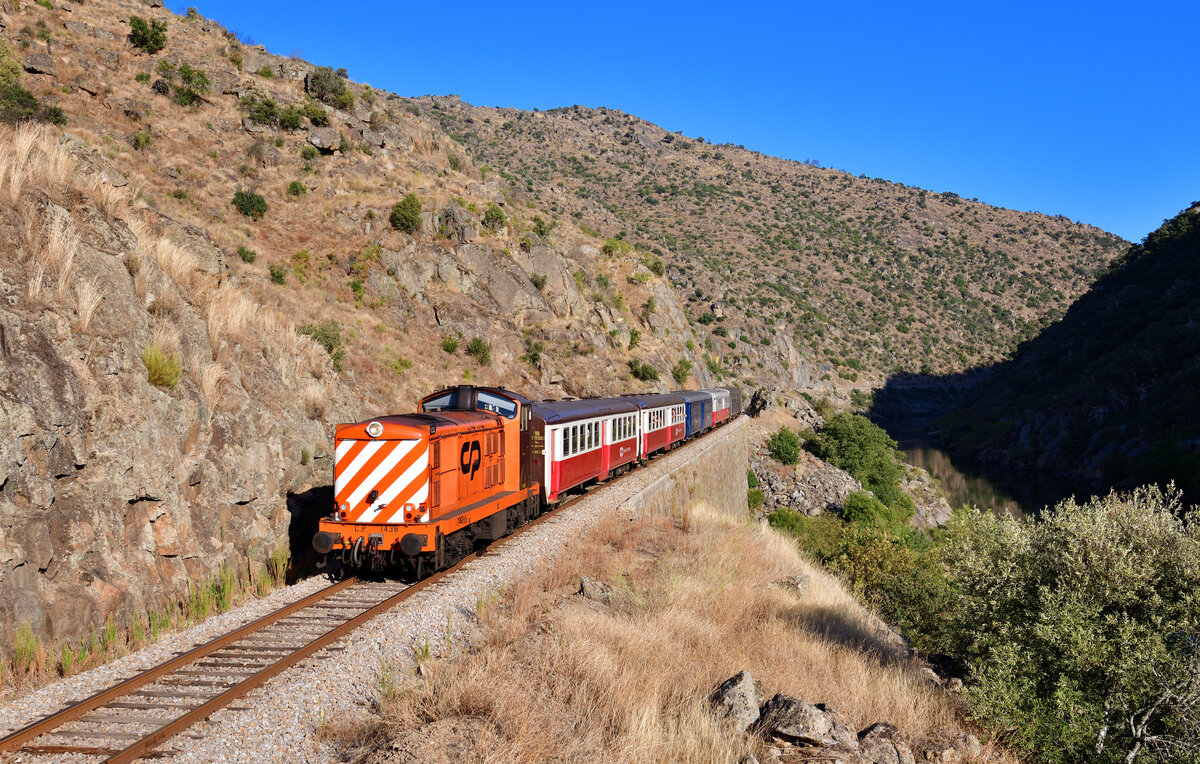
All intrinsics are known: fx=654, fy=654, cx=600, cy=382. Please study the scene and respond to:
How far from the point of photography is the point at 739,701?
627 cm

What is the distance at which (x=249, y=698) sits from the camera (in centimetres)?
661

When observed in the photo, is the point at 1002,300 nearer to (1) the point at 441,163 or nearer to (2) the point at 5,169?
(1) the point at 441,163

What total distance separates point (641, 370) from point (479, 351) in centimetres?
1641

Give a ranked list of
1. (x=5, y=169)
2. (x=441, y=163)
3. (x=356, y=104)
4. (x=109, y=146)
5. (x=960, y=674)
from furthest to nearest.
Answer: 1. (x=441, y=163)
2. (x=356, y=104)
3. (x=109, y=146)
4. (x=5, y=169)
5. (x=960, y=674)

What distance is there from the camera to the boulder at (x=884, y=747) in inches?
229

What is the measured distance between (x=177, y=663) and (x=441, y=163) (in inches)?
1794

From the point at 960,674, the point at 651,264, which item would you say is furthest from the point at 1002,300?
the point at 960,674

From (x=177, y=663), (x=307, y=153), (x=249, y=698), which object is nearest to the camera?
(x=249, y=698)

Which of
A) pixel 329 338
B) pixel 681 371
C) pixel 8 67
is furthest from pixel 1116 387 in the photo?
pixel 8 67

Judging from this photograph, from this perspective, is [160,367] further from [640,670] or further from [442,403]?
[640,670]

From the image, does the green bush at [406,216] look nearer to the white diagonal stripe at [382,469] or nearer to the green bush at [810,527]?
the green bush at [810,527]

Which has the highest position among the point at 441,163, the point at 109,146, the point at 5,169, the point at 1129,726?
the point at 441,163

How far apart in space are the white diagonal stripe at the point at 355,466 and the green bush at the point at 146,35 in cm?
4071

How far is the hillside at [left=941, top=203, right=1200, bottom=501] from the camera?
5012cm
